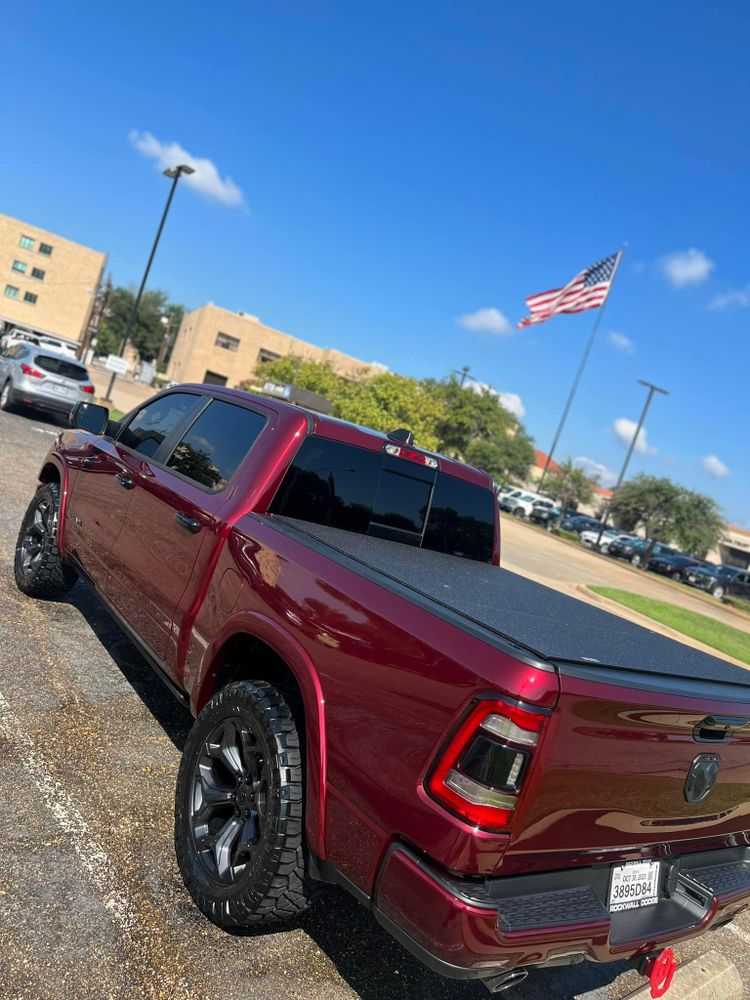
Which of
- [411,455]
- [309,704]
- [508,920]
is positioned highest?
[411,455]

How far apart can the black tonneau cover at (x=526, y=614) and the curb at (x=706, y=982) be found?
131cm

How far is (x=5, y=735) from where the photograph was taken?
351 centimetres

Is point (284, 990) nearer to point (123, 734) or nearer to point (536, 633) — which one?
point (536, 633)

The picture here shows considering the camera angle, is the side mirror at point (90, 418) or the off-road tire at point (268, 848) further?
the side mirror at point (90, 418)

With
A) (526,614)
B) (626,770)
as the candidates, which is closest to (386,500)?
(526,614)

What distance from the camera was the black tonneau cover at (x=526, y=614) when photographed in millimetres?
2264

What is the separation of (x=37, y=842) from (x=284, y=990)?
1083mm

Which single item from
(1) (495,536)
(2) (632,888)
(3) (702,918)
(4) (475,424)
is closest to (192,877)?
(2) (632,888)

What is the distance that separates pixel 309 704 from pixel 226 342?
6147cm

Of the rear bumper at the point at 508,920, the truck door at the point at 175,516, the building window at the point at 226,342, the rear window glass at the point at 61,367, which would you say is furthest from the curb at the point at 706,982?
the building window at the point at 226,342

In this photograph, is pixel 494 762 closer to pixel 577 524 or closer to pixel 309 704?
pixel 309 704

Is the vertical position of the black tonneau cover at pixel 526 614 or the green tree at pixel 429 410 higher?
the green tree at pixel 429 410

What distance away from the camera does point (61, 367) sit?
614 inches

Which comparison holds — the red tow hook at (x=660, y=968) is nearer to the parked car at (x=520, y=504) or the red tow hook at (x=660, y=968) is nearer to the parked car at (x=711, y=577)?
the parked car at (x=711, y=577)
